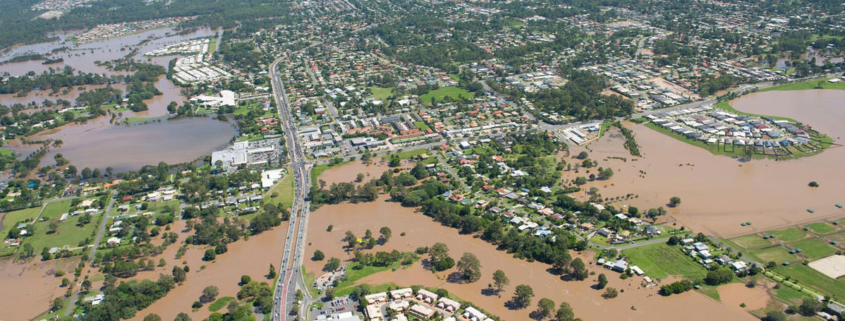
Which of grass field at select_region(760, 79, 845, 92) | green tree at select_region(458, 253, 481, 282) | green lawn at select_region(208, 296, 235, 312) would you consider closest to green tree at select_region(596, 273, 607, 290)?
green tree at select_region(458, 253, 481, 282)

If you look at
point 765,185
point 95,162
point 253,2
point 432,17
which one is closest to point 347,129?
point 95,162

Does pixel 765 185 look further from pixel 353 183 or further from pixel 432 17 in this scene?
pixel 432 17

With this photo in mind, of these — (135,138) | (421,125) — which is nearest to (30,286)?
(135,138)

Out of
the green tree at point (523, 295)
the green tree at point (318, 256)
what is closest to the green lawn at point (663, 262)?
the green tree at point (523, 295)

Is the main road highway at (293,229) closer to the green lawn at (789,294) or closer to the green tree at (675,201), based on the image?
the green tree at (675,201)

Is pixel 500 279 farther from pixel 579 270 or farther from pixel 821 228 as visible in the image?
pixel 821 228

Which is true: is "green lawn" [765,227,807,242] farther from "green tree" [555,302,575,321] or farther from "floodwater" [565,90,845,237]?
"green tree" [555,302,575,321]

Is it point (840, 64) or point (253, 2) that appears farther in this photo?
point (253, 2)
